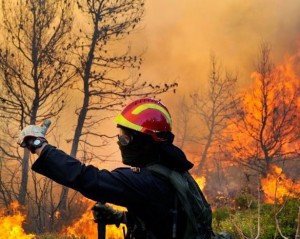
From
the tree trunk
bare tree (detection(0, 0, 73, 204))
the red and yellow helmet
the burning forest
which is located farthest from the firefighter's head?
the tree trunk

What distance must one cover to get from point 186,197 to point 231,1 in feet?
99.3

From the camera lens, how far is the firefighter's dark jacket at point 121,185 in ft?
7.03

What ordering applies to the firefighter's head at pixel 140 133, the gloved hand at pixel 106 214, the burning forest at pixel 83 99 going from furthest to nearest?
the burning forest at pixel 83 99 < the gloved hand at pixel 106 214 < the firefighter's head at pixel 140 133

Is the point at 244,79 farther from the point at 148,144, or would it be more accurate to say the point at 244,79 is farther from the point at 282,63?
the point at 148,144

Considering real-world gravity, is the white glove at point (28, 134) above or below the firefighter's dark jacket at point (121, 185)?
above

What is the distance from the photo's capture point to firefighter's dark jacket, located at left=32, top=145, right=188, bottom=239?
214 cm

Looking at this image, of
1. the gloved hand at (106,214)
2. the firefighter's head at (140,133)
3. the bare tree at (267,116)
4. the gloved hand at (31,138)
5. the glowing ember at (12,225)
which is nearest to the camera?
the gloved hand at (31,138)

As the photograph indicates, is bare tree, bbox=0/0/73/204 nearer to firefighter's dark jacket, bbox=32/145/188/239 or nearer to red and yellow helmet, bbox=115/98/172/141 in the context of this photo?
red and yellow helmet, bbox=115/98/172/141

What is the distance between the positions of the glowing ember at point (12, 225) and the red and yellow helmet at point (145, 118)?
6.49 meters

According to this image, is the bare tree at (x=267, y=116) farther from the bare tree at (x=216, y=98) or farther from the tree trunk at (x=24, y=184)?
the tree trunk at (x=24, y=184)

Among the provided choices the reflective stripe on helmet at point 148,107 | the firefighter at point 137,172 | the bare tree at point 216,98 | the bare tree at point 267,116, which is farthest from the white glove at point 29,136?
the bare tree at point 216,98

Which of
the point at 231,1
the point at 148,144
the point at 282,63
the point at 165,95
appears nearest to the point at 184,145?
the point at 165,95

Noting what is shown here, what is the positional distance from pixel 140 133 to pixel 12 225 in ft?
26.4

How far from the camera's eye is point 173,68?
28.4 meters
